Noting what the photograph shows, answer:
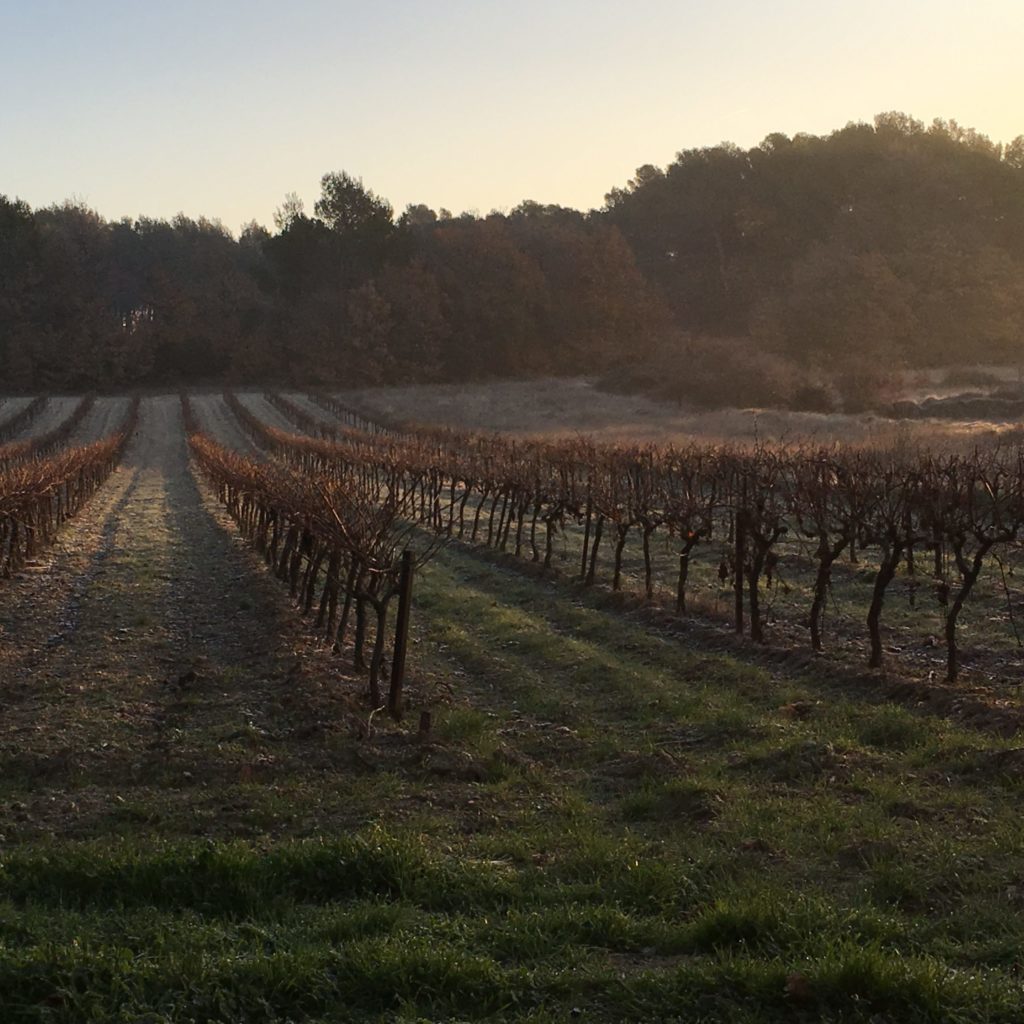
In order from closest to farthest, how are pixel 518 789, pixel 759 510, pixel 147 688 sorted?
1. pixel 518 789
2. pixel 147 688
3. pixel 759 510

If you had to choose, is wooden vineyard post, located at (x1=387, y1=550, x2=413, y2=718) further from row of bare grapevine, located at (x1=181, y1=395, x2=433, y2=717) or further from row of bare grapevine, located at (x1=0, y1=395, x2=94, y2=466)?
row of bare grapevine, located at (x1=0, y1=395, x2=94, y2=466)

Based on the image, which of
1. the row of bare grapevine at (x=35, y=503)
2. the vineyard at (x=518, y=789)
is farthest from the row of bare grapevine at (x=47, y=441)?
the vineyard at (x=518, y=789)

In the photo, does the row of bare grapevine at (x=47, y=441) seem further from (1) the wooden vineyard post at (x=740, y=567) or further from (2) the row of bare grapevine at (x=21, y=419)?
(1) the wooden vineyard post at (x=740, y=567)

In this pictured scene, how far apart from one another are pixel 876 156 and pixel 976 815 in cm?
8019

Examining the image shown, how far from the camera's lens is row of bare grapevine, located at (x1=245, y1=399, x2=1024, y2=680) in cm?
1273

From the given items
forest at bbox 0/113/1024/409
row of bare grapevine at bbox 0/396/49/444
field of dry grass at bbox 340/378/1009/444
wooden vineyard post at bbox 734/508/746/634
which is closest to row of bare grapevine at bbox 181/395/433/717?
wooden vineyard post at bbox 734/508/746/634

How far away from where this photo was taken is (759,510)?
1405cm

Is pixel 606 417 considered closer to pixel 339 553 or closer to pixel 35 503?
pixel 35 503

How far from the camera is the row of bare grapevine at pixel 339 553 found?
1081 cm

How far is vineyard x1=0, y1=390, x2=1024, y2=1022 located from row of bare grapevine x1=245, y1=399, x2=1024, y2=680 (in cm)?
18

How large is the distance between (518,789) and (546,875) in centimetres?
200

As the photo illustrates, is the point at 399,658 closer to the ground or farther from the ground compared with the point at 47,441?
closer to the ground

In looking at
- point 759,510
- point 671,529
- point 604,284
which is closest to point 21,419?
point 604,284

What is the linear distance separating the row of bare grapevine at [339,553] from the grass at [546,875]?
4.40 feet
